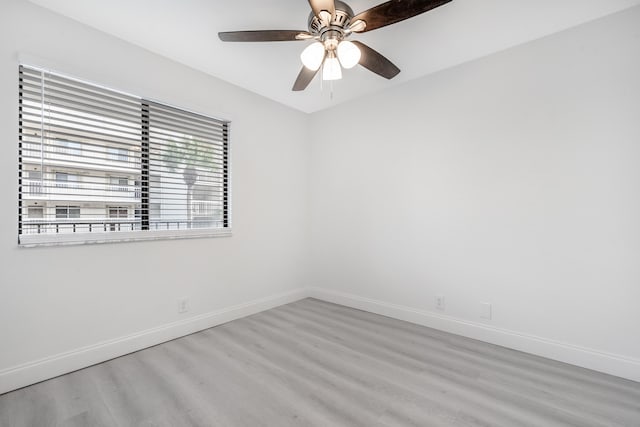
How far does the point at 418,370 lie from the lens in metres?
2.09

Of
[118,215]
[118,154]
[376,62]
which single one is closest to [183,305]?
[118,215]

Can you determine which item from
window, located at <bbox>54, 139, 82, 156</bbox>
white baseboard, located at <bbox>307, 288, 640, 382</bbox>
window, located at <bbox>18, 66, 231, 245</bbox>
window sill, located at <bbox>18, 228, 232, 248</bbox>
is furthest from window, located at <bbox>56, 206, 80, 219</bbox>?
white baseboard, located at <bbox>307, 288, 640, 382</bbox>

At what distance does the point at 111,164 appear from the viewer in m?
2.32

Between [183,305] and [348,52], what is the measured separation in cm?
253

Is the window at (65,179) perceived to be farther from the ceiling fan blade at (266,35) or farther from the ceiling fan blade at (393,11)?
the ceiling fan blade at (393,11)

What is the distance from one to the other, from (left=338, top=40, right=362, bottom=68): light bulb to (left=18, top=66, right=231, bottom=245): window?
1.71 m

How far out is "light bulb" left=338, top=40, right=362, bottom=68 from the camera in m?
1.79

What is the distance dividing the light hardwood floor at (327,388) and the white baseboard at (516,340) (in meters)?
0.07

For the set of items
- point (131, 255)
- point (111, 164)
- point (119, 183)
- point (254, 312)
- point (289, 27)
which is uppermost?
point (289, 27)

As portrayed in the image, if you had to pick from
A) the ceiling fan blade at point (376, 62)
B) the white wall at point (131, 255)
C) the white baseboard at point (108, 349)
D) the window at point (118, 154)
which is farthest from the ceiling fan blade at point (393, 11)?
the white baseboard at point (108, 349)

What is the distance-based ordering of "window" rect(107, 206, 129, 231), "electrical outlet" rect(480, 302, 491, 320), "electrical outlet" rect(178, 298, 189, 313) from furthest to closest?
1. "electrical outlet" rect(178, 298, 189, 313)
2. "electrical outlet" rect(480, 302, 491, 320)
3. "window" rect(107, 206, 129, 231)

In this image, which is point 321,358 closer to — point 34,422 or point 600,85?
point 34,422

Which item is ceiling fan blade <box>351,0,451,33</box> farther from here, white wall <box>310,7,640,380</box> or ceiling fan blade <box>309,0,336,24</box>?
white wall <box>310,7,640,380</box>

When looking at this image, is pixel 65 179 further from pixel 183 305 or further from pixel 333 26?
pixel 333 26
